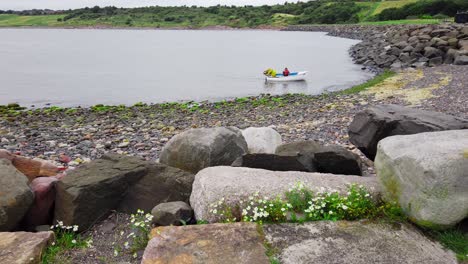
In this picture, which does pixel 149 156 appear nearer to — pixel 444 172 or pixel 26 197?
pixel 26 197

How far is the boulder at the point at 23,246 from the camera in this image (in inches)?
215

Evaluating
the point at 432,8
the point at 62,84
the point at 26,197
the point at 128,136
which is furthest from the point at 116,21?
the point at 26,197

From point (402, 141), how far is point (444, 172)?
1.06m

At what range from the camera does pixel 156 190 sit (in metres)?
7.58

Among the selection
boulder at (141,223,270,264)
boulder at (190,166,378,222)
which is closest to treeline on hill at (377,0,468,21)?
boulder at (190,166,378,222)

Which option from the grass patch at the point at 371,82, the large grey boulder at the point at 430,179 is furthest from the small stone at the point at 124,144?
the grass patch at the point at 371,82

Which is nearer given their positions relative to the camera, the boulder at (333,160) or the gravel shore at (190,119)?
the boulder at (333,160)

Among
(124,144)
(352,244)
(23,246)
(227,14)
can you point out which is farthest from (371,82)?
(227,14)

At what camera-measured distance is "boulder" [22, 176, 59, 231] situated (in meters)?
7.05

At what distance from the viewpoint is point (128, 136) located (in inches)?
676

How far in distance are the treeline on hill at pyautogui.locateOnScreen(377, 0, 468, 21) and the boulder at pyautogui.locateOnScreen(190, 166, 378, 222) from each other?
85.5 metres

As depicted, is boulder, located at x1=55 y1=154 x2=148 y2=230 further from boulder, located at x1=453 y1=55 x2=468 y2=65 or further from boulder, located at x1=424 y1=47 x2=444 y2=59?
boulder, located at x1=424 y1=47 x2=444 y2=59

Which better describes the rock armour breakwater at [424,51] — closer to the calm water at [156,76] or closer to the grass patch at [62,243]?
the calm water at [156,76]

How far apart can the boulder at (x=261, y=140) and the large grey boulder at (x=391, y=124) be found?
194 cm
